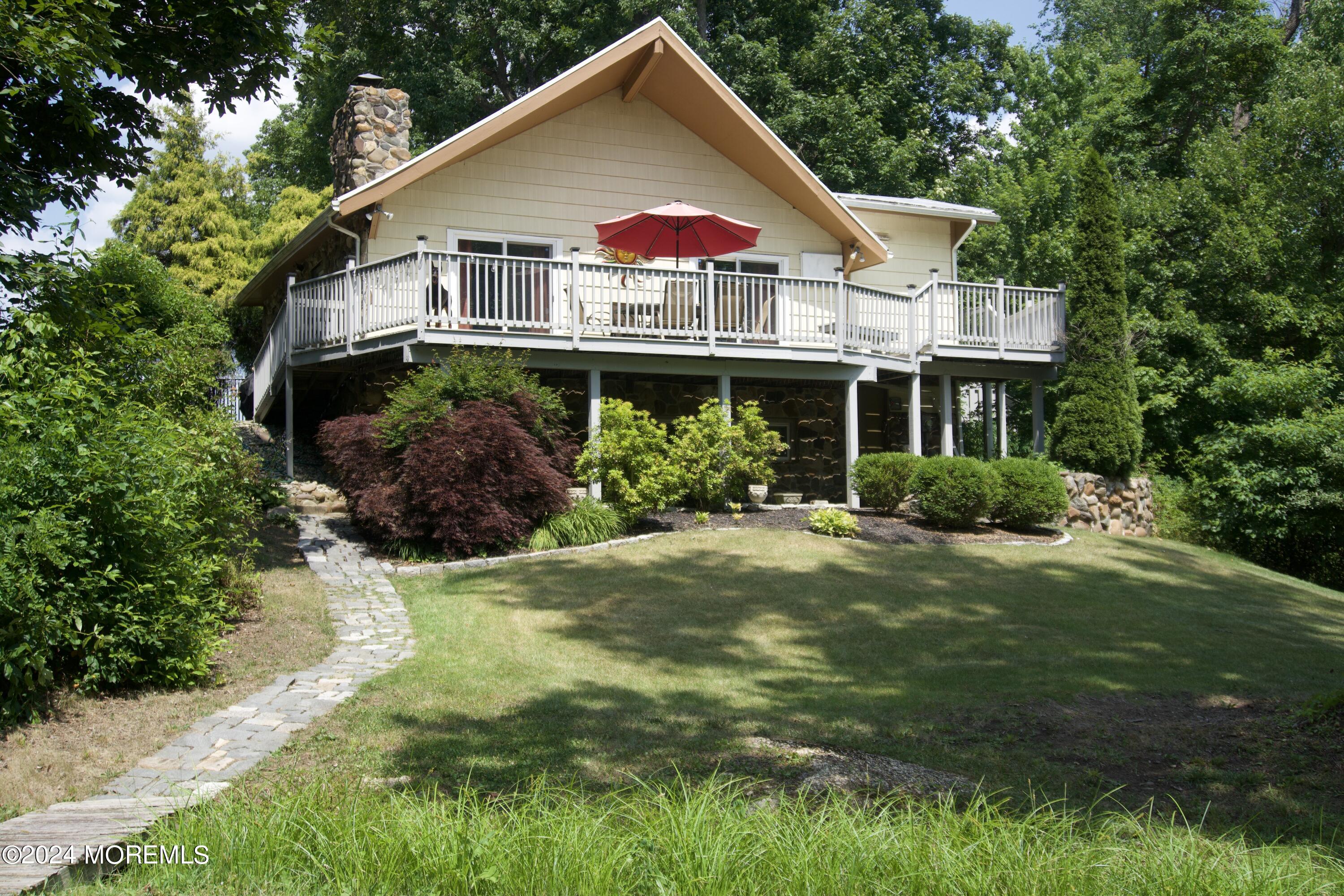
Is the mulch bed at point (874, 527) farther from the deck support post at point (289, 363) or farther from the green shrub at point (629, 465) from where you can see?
the deck support post at point (289, 363)

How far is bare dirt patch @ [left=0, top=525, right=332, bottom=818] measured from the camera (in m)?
5.16

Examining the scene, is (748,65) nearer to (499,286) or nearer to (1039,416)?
(1039,416)

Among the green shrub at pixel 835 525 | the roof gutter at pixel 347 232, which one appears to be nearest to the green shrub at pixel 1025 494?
the green shrub at pixel 835 525

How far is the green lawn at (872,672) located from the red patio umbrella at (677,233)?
494 cm

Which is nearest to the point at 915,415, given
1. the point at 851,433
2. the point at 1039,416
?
the point at 851,433

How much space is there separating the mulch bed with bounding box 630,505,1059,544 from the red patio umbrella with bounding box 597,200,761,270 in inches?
160

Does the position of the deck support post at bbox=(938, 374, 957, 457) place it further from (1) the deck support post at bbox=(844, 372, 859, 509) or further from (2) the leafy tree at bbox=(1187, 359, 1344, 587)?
(2) the leafy tree at bbox=(1187, 359, 1344, 587)

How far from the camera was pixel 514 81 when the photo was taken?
100ft

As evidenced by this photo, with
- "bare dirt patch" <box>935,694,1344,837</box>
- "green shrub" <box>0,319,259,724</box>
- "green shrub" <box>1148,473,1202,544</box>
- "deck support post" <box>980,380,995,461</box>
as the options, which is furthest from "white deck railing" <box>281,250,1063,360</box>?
"bare dirt patch" <box>935,694,1344,837</box>

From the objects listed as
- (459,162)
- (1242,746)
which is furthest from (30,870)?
(459,162)

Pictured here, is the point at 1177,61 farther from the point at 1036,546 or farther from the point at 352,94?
the point at 352,94

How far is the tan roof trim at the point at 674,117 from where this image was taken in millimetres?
14992

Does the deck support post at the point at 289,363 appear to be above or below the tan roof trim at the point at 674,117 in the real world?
below

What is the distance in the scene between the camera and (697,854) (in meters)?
3.94
